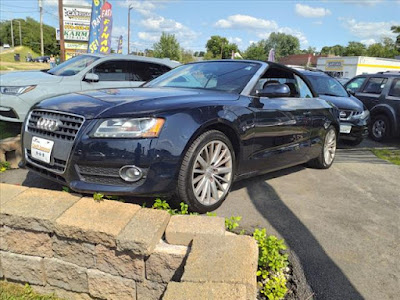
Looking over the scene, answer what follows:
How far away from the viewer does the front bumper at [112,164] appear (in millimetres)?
2598

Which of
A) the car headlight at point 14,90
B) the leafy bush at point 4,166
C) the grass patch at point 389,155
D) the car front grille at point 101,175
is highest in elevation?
the car headlight at point 14,90

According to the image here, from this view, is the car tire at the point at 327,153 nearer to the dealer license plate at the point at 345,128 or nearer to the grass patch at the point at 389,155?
the grass patch at the point at 389,155

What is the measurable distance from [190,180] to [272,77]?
194 centimetres

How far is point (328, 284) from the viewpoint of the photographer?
2.35 m

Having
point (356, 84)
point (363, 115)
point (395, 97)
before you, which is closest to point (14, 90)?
point (363, 115)

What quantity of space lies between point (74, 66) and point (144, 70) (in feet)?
4.74

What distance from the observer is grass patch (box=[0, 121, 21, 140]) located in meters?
5.94

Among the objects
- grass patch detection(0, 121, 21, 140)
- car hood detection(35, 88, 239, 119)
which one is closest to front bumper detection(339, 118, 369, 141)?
car hood detection(35, 88, 239, 119)

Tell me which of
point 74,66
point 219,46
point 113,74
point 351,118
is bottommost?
point 351,118

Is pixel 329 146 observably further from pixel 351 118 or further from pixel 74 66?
pixel 74 66

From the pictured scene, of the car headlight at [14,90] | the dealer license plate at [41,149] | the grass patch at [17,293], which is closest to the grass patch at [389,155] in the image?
the dealer license plate at [41,149]

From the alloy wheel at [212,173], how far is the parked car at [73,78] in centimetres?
344

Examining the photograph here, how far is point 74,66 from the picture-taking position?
7004mm

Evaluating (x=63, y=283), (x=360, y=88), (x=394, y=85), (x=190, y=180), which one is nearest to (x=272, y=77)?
(x=190, y=180)
